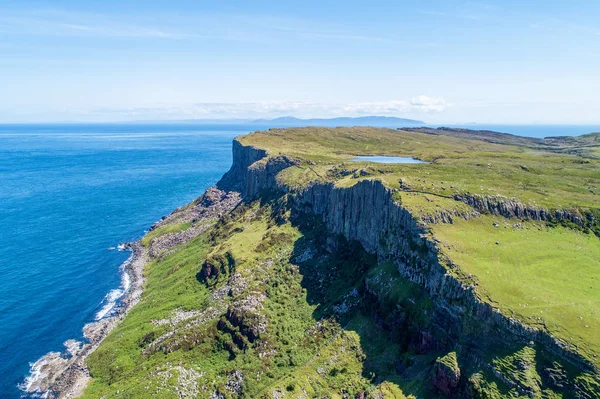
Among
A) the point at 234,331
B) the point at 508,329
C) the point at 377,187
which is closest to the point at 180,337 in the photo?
the point at 234,331

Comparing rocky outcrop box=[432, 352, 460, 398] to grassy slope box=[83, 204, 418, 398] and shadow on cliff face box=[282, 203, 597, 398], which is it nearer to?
shadow on cliff face box=[282, 203, 597, 398]

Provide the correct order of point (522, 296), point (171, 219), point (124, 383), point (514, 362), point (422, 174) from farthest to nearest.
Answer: point (171, 219)
point (422, 174)
point (124, 383)
point (522, 296)
point (514, 362)

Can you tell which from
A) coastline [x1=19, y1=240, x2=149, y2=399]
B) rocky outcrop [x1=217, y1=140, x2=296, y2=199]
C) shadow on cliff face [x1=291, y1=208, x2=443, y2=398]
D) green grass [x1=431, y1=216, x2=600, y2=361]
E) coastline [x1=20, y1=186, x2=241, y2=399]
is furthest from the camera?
rocky outcrop [x1=217, y1=140, x2=296, y2=199]

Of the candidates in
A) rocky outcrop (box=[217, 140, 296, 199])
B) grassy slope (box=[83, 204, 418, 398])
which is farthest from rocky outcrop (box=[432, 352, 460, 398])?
rocky outcrop (box=[217, 140, 296, 199])

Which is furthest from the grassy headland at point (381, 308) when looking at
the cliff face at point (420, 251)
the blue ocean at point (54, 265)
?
the blue ocean at point (54, 265)

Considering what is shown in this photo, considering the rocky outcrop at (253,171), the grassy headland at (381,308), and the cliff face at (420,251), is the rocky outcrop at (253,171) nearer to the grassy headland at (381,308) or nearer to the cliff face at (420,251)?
the cliff face at (420,251)

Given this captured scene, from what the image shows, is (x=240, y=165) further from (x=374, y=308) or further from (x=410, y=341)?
(x=410, y=341)

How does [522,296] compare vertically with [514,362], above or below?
above

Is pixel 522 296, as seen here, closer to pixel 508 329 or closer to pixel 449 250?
pixel 508 329
